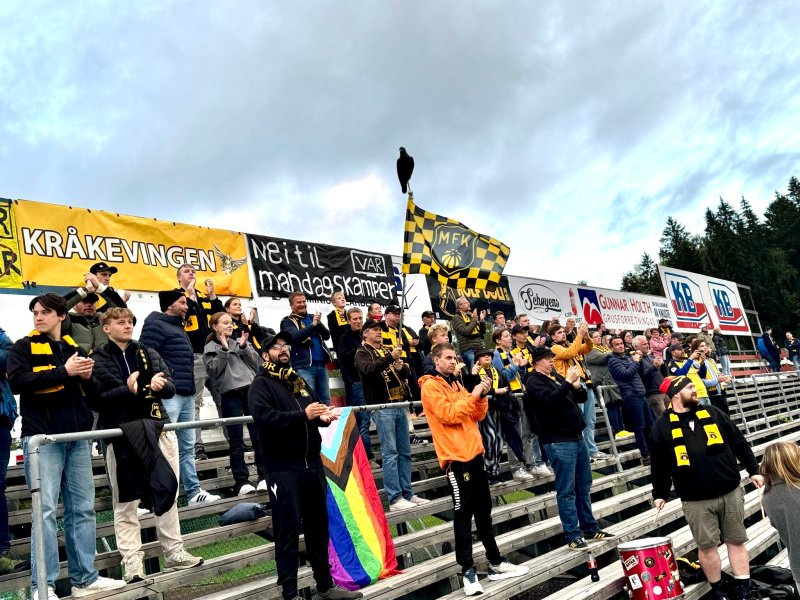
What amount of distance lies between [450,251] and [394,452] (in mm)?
3772

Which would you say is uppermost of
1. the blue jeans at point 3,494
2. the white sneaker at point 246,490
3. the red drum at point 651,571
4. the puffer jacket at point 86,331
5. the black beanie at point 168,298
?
Result: the black beanie at point 168,298

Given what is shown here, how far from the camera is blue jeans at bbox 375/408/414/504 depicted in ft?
21.4

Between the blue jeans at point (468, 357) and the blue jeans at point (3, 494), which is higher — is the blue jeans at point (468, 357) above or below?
above

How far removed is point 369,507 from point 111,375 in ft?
7.46

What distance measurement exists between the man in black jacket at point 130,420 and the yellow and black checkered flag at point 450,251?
4.25 metres

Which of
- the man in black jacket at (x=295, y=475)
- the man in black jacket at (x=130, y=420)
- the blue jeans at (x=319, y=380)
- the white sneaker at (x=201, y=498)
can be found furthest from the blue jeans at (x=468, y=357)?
the man in black jacket at (x=130, y=420)

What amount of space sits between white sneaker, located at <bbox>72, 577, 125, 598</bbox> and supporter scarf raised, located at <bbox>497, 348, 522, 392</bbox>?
535 centimetres

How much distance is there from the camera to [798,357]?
2212cm

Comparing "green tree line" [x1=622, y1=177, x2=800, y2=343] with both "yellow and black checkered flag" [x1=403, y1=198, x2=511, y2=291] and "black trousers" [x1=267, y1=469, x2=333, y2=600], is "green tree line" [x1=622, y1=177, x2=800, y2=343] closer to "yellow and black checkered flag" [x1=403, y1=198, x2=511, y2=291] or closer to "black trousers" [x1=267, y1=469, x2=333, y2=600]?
"yellow and black checkered flag" [x1=403, y1=198, x2=511, y2=291]

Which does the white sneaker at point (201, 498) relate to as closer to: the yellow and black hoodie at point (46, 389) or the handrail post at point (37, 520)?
the yellow and black hoodie at point (46, 389)

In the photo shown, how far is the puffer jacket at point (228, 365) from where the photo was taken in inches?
259

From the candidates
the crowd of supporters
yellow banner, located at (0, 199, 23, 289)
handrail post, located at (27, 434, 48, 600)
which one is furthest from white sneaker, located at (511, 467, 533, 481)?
yellow banner, located at (0, 199, 23, 289)

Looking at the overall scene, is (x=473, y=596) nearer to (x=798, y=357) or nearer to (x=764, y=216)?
(x=798, y=357)

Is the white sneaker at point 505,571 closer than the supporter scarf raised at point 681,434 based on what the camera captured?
Yes
